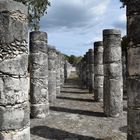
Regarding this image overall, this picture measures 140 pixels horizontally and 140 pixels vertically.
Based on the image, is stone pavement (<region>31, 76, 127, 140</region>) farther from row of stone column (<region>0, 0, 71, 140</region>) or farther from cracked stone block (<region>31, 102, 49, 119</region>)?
row of stone column (<region>0, 0, 71, 140</region>)

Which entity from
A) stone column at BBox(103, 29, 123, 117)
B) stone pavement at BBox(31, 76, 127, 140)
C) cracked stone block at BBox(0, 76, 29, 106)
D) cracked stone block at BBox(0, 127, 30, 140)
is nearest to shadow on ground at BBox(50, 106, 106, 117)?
stone pavement at BBox(31, 76, 127, 140)

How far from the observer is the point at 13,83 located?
19.9 ft

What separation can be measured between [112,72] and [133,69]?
528 centimetres

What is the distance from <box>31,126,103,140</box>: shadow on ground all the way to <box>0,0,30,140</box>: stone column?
8.67 feet

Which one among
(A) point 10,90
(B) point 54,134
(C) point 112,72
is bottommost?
(B) point 54,134

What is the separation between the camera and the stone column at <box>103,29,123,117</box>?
1198cm

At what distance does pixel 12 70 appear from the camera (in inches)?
239

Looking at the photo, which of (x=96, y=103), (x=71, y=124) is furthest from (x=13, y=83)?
(x=96, y=103)

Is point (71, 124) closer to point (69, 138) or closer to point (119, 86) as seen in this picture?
point (69, 138)

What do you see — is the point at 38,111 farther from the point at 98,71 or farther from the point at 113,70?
the point at 98,71

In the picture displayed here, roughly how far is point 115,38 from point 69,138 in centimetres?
493

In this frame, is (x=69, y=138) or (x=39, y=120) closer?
(x=69, y=138)

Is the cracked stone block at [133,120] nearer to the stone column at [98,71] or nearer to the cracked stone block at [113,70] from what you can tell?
the cracked stone block at [113,70]

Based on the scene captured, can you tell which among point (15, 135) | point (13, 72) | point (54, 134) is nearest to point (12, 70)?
point (13, 72)
